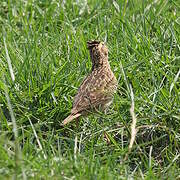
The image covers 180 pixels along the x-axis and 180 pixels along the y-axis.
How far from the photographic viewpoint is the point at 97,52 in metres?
6.42

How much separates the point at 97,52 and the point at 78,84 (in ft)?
1.32

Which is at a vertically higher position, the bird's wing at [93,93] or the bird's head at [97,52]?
the bird's head at [97,52]

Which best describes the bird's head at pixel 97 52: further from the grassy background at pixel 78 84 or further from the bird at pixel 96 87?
the grassy background at pixel 78 84

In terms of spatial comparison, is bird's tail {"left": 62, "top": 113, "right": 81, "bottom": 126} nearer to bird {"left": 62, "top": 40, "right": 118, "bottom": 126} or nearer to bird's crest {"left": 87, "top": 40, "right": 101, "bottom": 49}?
bird {"left": 62, "top": 40, "right": 118, "bottom": 126}

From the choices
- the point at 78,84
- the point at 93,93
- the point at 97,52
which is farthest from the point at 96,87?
the point at 97,52

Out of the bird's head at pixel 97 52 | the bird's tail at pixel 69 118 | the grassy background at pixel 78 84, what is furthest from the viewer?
the bird's head at pixel 97 52

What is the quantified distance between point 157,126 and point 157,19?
209 cm

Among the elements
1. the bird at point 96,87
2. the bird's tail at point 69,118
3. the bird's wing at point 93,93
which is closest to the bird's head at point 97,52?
the bird at point 96,87

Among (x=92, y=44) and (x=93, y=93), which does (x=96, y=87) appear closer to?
(x=93, y=93)

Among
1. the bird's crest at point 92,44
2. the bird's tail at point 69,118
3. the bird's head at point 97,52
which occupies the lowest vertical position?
the bird's tail at point 69,118

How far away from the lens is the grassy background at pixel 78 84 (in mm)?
A: 5062

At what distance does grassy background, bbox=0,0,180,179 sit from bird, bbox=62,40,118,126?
0.40ft

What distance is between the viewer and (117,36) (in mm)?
7184

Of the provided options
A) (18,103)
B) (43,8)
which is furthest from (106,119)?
(43,8)
